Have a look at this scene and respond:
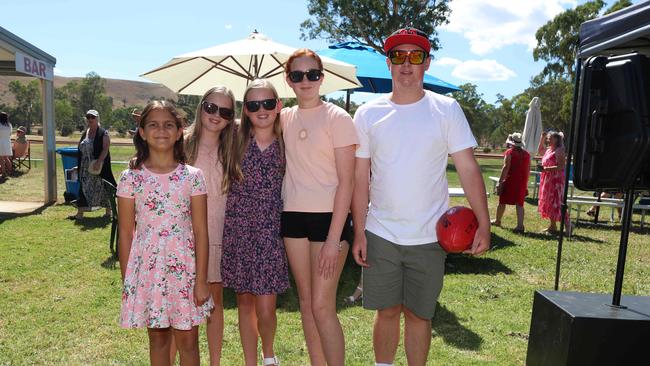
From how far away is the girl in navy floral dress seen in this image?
295 centimetres

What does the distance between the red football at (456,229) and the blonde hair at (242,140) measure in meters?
0.98

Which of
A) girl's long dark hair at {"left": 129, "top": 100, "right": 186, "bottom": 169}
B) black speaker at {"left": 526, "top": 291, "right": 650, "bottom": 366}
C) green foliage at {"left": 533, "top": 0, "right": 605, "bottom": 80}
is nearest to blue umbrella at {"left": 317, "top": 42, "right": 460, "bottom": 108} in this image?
girl's long dark hair at {"left": 129, "top": 100, "right": 186, "bottom": 169}

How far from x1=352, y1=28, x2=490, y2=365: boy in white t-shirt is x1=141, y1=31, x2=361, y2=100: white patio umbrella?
136 centimetres

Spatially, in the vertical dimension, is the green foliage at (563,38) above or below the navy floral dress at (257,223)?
above

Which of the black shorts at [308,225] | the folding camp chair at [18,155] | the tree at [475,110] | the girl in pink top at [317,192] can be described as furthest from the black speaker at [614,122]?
the tree at [475,110]

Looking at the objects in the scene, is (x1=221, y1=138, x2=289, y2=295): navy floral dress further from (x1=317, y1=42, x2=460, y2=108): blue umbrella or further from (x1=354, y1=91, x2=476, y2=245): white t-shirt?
(x1=317, y1=42, x2=460, y2=108): blue umbrella

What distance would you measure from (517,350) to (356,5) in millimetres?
29822

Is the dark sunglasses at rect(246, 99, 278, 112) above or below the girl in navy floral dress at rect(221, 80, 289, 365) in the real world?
above

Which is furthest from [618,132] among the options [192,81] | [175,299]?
[192,81]

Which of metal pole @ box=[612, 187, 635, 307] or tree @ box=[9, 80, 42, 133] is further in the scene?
tree @ box=[9, 80, 42, 133]

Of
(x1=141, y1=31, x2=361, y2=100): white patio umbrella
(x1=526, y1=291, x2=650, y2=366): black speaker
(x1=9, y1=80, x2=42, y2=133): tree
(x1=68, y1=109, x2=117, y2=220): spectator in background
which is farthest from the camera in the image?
(x1=9, y1=80, x2=42, y2=133): tree

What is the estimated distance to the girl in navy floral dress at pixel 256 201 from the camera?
116 inches

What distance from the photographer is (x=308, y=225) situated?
9.32ft

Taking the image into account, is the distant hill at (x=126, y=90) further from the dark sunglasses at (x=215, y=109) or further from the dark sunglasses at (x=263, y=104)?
the dark sunglasses at (x=263, y=104)
